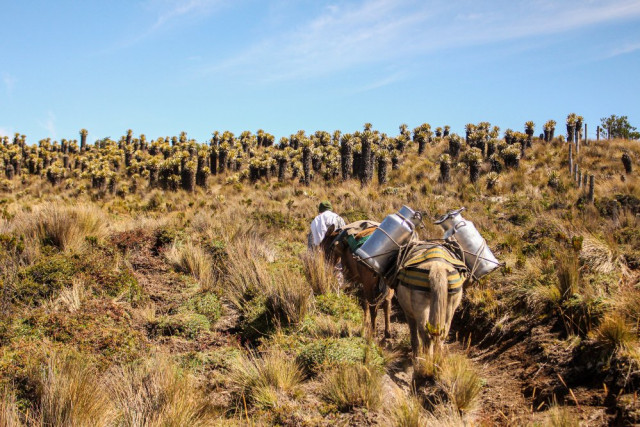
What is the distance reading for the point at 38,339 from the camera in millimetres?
5793

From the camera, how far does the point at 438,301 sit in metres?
4.85

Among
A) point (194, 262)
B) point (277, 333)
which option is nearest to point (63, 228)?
point (194, 262)

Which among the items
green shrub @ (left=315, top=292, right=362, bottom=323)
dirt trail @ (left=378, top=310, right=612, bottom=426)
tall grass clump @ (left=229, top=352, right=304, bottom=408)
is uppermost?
tall grass clump @ (left=229, top=352, right=304, bottom=408)

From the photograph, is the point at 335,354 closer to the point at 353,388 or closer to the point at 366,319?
the point at 353,388

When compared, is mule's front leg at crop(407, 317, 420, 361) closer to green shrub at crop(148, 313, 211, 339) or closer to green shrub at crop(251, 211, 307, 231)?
green shrub at crop(148, 313, 211, 339)

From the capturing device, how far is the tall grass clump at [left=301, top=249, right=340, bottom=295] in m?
8.24

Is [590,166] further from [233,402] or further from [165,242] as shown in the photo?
[233,402]

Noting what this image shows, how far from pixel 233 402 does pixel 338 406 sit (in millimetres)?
1167

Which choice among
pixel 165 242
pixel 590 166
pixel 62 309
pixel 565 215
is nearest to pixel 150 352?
pixel 62 309

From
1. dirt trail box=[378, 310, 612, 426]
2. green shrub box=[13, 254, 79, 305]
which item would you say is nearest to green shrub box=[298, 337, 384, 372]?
dirt trail box=[378, 310, 612, 426]

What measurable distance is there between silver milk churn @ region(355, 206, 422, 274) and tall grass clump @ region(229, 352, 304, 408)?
168cm

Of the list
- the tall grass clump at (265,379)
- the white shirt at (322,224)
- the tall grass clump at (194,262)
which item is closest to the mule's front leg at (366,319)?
the tall grass clump at (265,379)

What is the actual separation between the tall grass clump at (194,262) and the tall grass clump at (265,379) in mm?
4050

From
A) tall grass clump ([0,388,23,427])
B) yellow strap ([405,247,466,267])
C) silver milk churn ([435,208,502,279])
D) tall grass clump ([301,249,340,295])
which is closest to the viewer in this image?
tall grass clump ([0,388,23,427])
